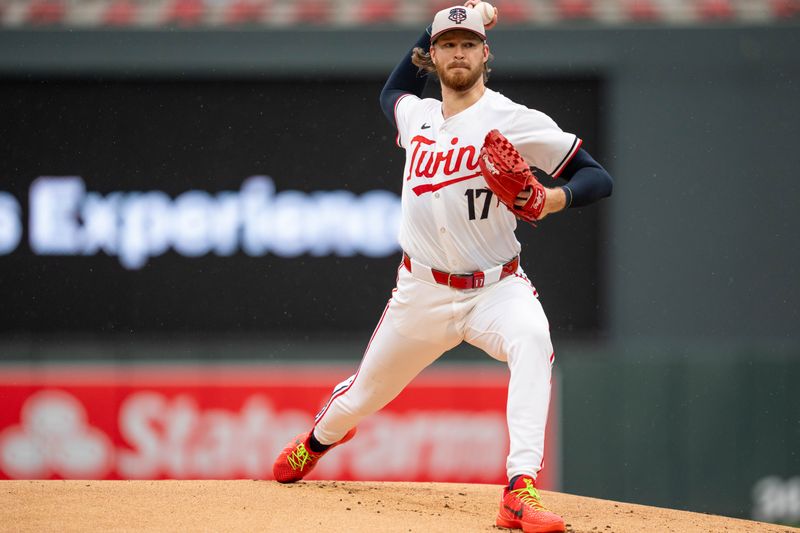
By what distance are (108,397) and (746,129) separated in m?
4.40

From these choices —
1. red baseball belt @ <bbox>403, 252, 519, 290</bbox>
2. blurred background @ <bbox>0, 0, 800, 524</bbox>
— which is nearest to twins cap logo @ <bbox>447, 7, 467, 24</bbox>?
red baseball belt @ <bbox>403, 252, 519, 290</bbox>

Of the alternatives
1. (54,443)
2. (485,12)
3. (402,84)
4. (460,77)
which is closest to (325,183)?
(54,443)

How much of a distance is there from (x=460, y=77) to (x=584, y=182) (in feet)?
1.86

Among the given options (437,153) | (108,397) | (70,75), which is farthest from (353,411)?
(70,75)

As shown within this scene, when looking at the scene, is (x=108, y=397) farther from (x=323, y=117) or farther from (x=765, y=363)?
(x=765, y=363)

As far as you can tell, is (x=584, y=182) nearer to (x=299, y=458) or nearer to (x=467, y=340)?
(x=467, y=340)

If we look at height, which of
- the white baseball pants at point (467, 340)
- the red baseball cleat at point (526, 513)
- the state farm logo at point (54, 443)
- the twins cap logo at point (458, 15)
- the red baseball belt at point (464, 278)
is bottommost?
the state farm logo at point (54, 443)

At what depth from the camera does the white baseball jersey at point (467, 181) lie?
169 inches

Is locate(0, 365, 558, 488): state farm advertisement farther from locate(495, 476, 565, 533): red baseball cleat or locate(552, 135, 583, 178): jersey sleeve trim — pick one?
locate(495, 476, 565, 533): red baseball cleat

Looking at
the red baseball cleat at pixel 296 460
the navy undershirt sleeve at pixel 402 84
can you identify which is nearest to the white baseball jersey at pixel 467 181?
the navy undershirt sleeve at pixel 402 84

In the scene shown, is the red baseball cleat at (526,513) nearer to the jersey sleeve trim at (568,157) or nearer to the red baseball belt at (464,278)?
the red baseball belt at (464,278)

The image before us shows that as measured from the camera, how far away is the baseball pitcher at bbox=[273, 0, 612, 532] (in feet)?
13.5

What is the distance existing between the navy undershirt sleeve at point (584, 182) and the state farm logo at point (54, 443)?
407 centimetres

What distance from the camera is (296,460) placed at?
16.0 ft
